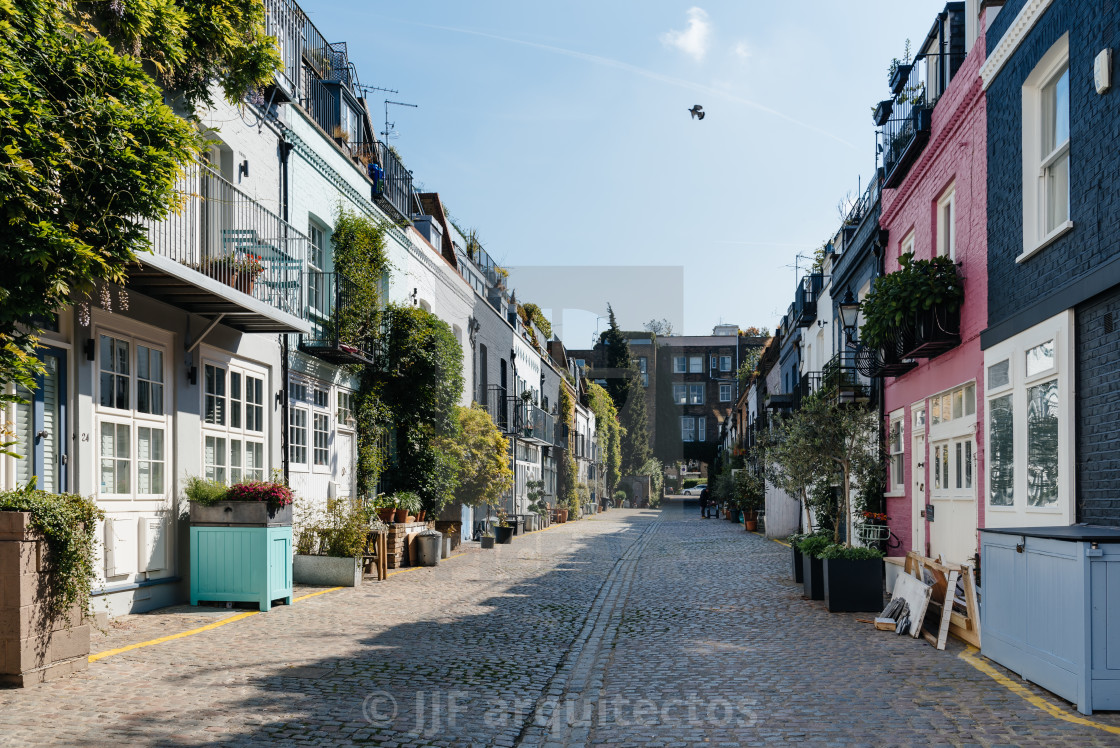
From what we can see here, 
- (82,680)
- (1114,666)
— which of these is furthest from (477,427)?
(1114,666)

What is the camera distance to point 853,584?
33.7 feet

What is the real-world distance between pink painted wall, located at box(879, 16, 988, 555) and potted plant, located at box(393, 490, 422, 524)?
25.9 feet

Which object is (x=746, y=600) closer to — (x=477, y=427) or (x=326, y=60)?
(x=477, y=427)

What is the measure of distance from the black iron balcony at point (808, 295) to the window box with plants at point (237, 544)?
15781 mm

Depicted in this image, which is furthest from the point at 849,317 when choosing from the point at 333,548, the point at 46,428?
Result: the point at 46,428

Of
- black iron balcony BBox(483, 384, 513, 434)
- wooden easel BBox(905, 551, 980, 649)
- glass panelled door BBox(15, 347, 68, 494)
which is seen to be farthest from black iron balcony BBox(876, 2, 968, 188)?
black iron balcony BBox(483, 384, 513, 434)

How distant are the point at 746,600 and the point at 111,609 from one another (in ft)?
23.3

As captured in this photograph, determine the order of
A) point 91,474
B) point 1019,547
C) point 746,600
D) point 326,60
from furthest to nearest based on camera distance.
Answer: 1. point 326,60
2. point 746,600
3. point 91,474
4. point 1019,547

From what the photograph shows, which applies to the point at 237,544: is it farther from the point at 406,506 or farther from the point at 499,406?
the point at 499,406

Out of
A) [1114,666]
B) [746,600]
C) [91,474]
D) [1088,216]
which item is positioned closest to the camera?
[1114,666]

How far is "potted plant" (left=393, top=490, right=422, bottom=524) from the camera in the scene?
15.1 metres

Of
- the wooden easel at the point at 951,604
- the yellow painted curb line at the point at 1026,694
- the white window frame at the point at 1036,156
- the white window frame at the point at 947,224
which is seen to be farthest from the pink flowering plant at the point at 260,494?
the white window frame at the point at 947,224

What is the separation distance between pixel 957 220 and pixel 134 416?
9915 mm

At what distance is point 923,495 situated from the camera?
1319 cm
